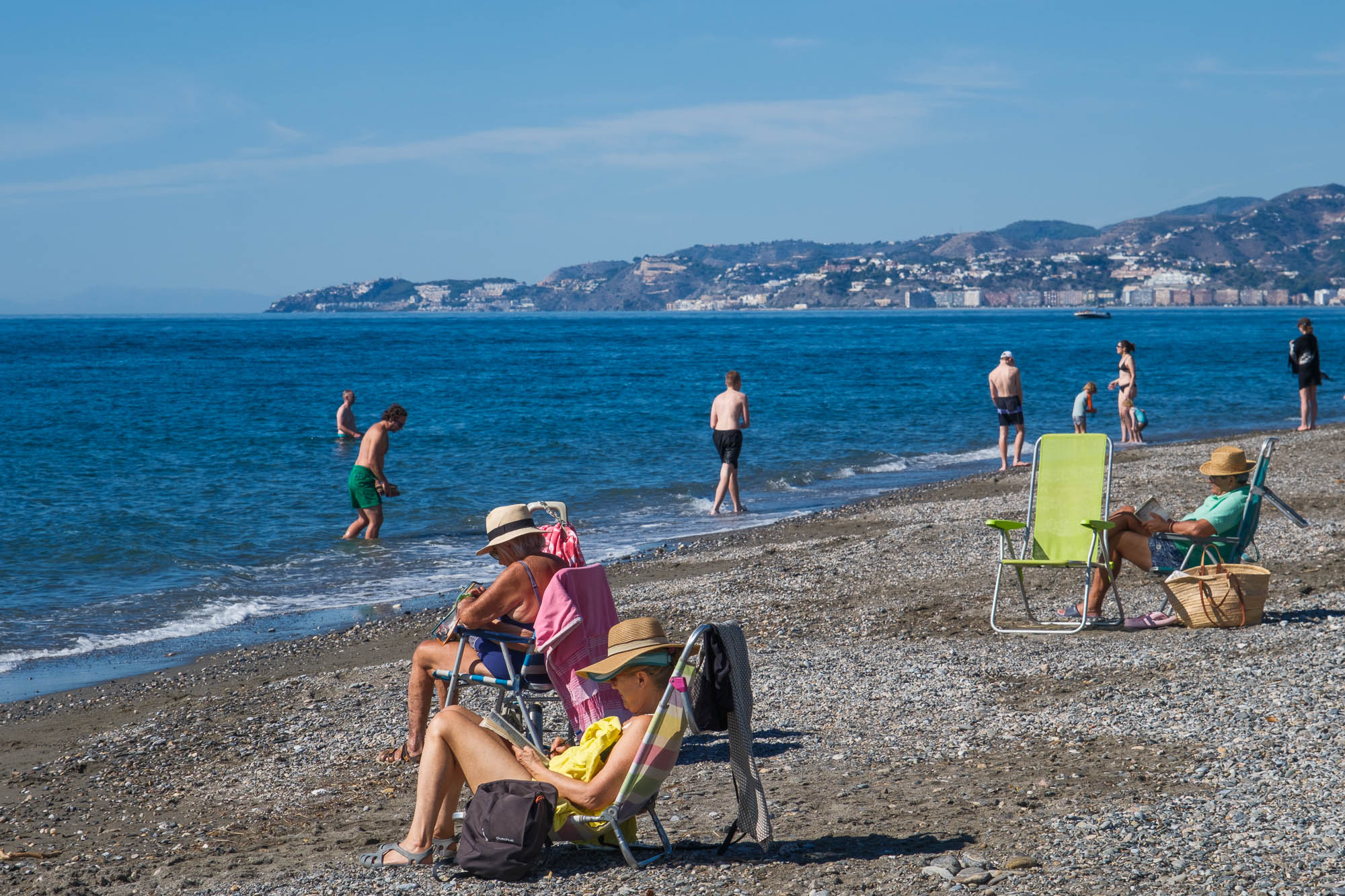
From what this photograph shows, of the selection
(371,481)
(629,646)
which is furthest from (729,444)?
(629,646)

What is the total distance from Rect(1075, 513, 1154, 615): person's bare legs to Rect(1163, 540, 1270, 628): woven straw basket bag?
0.33 metres

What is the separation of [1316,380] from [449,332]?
101301 millimetres

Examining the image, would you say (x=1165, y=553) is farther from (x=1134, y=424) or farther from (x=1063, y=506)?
(x=1134, y=424)

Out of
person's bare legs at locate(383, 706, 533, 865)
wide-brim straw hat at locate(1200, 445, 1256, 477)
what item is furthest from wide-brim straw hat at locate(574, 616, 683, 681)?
wide-brim straw hat at locate(1200, 445, 1256, 477)

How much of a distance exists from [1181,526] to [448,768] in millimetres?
4888

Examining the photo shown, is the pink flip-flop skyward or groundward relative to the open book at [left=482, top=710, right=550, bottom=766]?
groundward

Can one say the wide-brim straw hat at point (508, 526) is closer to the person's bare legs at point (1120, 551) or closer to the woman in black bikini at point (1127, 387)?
the person's bare legs at point (1120, 551)

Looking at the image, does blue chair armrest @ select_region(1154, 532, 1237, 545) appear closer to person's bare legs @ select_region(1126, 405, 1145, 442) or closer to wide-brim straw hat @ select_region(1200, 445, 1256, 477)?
wide-brim straw hat @ select_region(1200, 445, 1256, 477)

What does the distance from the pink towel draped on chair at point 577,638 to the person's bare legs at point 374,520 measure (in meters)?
8.80

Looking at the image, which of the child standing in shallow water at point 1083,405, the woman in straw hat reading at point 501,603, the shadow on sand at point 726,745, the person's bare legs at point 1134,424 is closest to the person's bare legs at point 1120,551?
the shadow on sand at point 726,745

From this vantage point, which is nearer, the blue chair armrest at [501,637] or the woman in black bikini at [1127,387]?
the blue chair armrest at [501,637]

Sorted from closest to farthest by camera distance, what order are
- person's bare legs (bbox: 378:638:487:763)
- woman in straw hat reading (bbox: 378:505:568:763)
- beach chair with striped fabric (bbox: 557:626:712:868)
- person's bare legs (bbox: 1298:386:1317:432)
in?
beach chair with striped fabric (bbox: 557:626:712:868) < woman in straw hat reading (bbox: 378:505:568:763) < person's bare legs (bbox: 378:638:487:763) < person's bare legs (bbox: 1298:386:1317:432)

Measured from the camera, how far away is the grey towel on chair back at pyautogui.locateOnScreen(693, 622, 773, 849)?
364 centimetres

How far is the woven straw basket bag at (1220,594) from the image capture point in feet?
21.7
